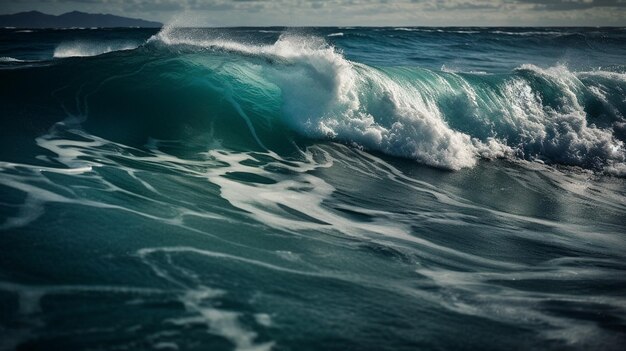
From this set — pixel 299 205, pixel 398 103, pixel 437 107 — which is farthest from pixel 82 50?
pixel 299 205

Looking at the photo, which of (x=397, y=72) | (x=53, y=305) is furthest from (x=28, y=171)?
(x=397, y=72)

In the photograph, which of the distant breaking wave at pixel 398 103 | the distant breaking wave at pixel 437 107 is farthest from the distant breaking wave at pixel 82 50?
the distant breaking wave at pixel 437 107

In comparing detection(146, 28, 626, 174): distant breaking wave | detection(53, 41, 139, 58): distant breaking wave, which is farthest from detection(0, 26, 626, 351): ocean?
detection(53, 41, 139, 58): distant breaking wave

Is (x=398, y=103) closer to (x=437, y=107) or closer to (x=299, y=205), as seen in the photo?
(x=437, y=107)

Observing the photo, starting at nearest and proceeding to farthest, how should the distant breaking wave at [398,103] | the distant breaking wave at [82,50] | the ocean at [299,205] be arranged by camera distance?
the ocean at [299,205], the distant breaking wave at [398,103], the distant breaking wave at [82,50]

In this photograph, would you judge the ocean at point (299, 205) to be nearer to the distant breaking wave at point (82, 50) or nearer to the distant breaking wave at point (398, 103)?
the distant breaking wave at point (398, 103)

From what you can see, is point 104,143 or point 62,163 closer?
point 62,163

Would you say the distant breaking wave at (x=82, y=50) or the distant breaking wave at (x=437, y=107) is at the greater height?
the distant breaking wave at (x=82, y=50)

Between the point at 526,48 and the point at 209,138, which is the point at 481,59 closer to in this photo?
the point at 526,48
